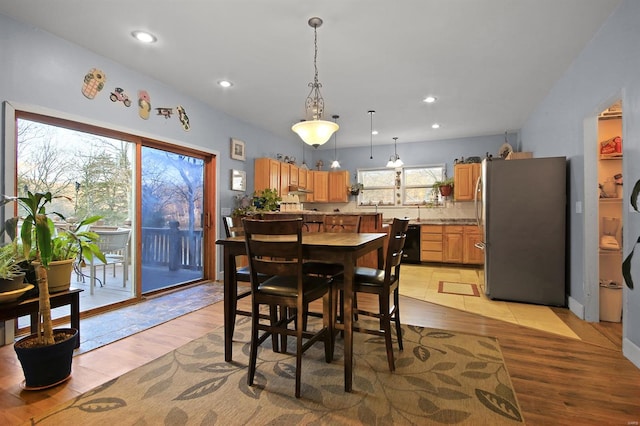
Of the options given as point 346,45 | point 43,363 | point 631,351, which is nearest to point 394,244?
point 631,351

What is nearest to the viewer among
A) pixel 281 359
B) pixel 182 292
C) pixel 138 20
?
pixel 281 359

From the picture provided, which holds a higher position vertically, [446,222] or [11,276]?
[446,222]

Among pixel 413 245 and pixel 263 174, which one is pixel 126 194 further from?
pixel 413 245

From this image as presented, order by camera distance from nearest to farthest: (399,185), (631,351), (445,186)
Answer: (631,351), (445,186), (399,185)

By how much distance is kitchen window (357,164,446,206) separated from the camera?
23.0 ft

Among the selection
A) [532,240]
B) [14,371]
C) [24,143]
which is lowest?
[14,371]

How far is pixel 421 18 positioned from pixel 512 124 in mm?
4022

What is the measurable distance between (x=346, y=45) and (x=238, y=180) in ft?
9.66

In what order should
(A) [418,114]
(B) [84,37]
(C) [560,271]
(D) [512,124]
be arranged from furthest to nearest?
1. (D) [512,124]
2. (A) [418,114]
3. (C) [560,271]
4. (B) [84,37]

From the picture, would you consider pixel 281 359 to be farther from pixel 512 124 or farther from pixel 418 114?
pixel 512 124

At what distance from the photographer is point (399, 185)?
723 cm

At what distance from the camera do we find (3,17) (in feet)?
8.21

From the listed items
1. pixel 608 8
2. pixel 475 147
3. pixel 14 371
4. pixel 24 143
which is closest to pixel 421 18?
pixel 608 8

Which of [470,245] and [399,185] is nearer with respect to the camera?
[470,245]
